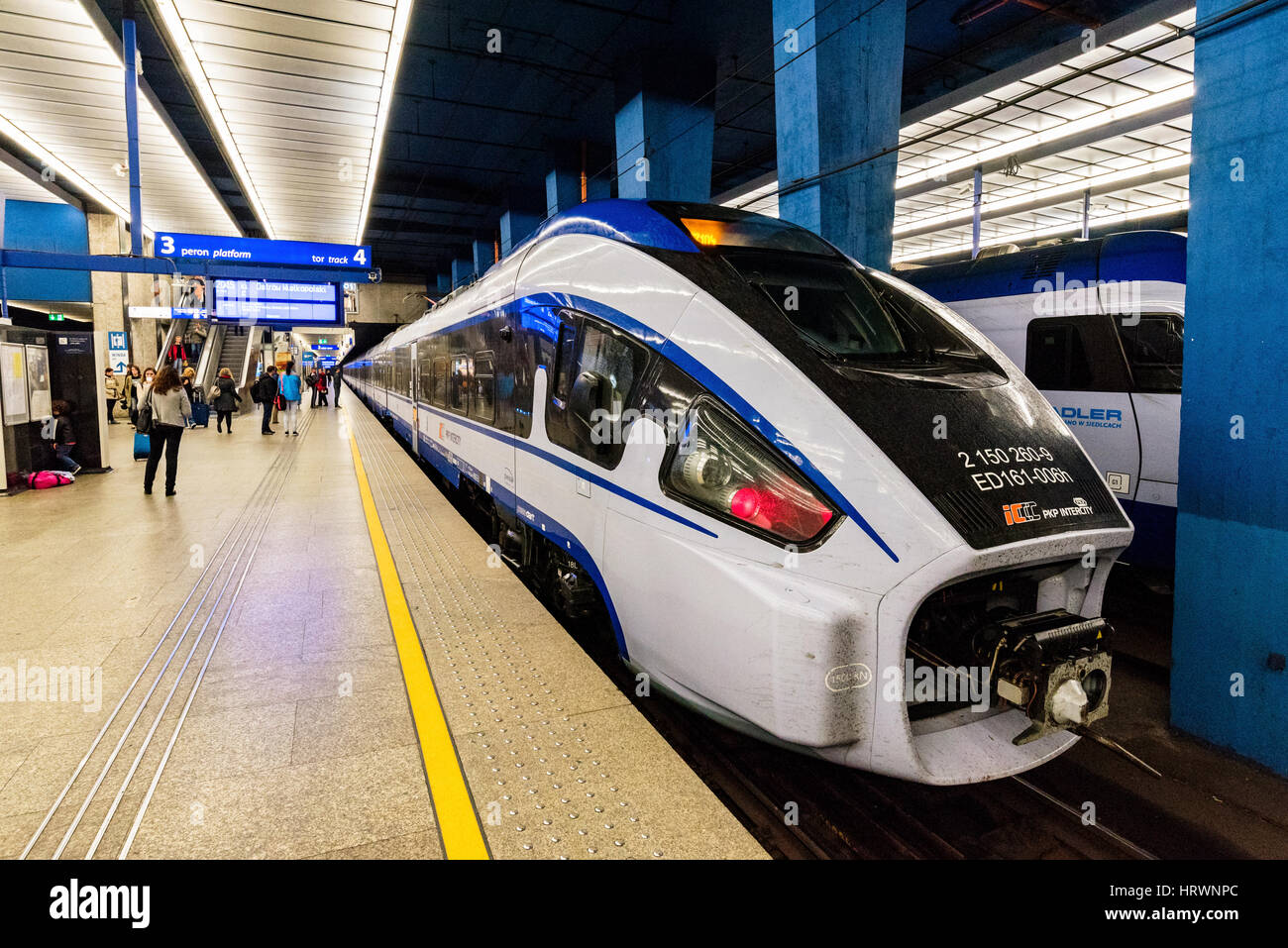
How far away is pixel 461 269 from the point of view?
31.6 m

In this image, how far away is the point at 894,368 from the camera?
3092mm

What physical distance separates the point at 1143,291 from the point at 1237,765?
14.6 ft

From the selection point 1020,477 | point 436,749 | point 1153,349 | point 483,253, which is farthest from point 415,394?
point 483,253

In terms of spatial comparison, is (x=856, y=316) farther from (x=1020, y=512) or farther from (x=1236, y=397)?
(x=1236, y=397)

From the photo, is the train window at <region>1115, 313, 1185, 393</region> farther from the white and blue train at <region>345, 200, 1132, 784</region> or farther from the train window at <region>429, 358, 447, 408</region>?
the train window at <region>429, 358, 447, 408</region>

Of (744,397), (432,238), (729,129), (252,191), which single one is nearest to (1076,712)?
(744,397)

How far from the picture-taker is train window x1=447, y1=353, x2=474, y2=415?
272 inches

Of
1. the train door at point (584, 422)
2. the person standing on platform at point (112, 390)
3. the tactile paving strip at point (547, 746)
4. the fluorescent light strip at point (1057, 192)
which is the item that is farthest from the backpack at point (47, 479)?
the fluorescent light strip at point (1057, 192)

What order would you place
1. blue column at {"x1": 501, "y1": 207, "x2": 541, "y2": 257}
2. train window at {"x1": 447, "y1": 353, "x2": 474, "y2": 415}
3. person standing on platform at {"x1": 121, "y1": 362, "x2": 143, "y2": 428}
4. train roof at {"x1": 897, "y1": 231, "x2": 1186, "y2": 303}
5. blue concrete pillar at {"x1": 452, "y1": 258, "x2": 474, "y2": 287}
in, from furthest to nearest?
blue concrete pillar at {"x1": 452, "y1": 258, "x2": 474, "y2": 287} → blue column at {"x1": 501, "y1": 207, "x2": 541, "y2": 257} → person standing on platform at {"x1": 121, "y1": 362, "x2": 143, "y2": 428} → train window at {"x1": 447, "y1": 353, "x2": 474, "y2": 415} → train roof at {"x1": 897, "y1": 231, "x2": 1186, "y2": 303}

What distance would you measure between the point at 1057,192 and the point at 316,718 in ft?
72.0

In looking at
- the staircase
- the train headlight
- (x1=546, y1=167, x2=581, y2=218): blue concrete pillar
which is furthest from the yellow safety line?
the staircase

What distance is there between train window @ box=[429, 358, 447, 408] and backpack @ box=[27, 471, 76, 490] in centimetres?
455

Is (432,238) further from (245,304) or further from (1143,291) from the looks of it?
(1143,291)

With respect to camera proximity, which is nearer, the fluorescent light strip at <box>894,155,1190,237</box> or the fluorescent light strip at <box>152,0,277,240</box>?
the fluorescent light strip at <box>152,0,277,240</box>
